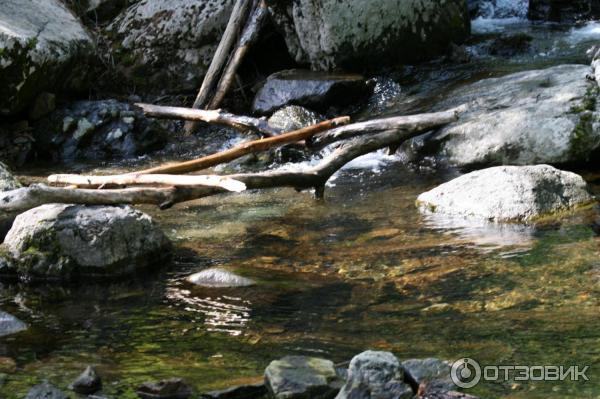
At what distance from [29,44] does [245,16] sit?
3.23 metres

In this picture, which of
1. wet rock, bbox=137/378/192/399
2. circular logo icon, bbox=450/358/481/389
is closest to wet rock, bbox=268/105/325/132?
circular logo icon, bbox=450/358/481/389

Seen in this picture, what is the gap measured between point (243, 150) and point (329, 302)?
9.63 ft

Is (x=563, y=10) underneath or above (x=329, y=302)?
above

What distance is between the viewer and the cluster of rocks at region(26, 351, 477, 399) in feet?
10.2

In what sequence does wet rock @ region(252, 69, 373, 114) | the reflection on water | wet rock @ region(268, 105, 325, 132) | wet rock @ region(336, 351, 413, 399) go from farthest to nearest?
wet rock @ region(252, 69, 373, 114) → wet rock @ region(268, 105, 325, 132) → the reflection on water → wet rock @ region(336, 351, 413, 399)

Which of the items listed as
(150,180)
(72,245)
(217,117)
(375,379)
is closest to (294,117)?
(217,117)

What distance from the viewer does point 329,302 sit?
466 cm

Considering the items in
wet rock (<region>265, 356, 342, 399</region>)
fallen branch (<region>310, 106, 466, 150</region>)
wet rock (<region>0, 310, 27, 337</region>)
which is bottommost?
wet rock (<region>0, 310, 27, 337</region>)

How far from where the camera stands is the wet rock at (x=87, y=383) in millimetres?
A: 3406

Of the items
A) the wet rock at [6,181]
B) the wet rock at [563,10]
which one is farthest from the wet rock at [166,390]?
the wet rock at [563,10]

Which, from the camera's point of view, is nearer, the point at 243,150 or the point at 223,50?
the point at 243,150

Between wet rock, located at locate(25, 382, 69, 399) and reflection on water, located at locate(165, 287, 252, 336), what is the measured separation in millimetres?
1123

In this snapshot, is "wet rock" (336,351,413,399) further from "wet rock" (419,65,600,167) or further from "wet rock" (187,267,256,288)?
"wet rock" (419,65,600,167)

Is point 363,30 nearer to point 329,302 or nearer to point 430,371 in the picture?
point 329,302
